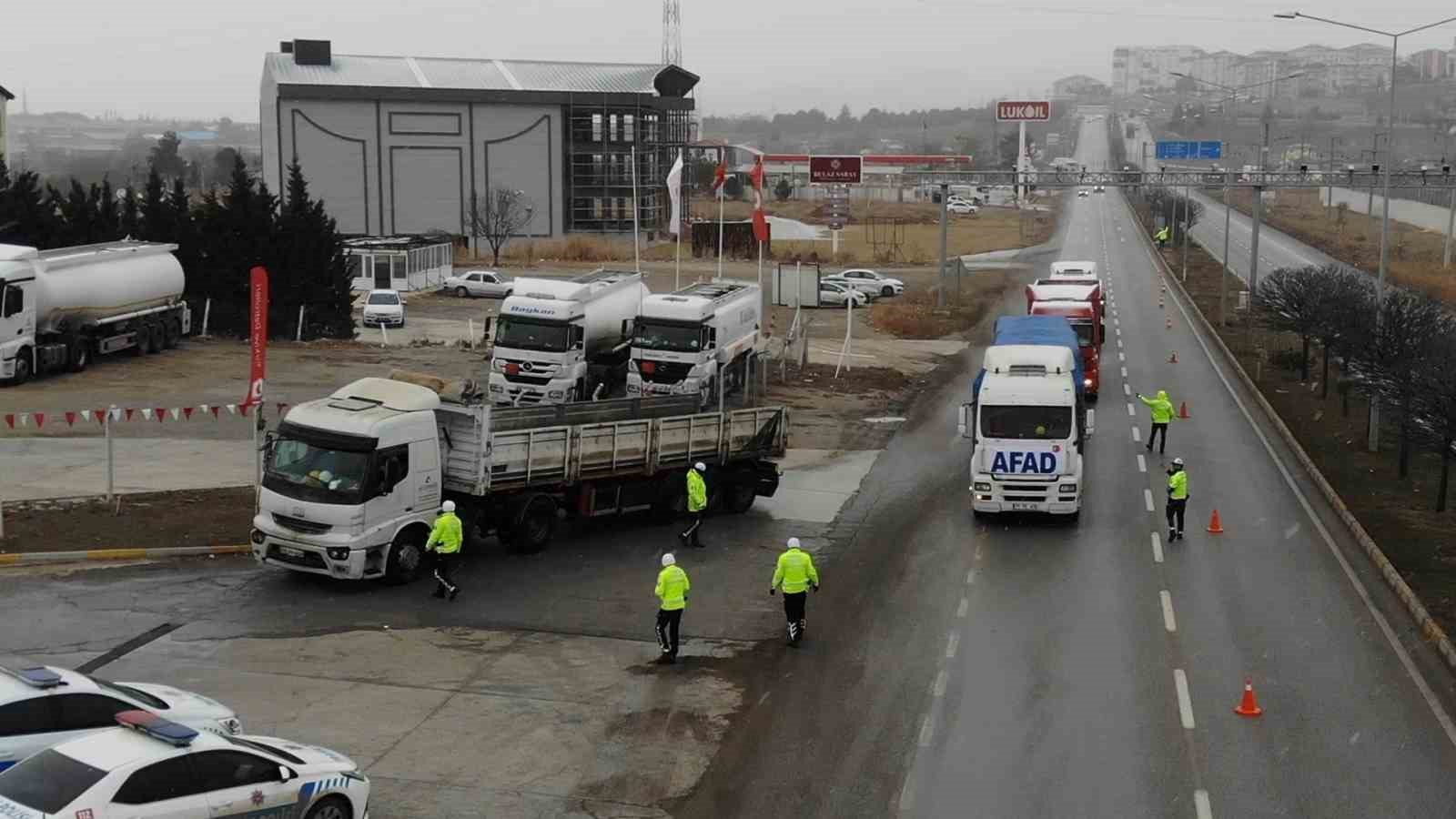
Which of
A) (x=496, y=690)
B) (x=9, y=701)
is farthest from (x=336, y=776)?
(x=496, y=690)

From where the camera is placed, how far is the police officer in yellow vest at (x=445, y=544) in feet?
72.4

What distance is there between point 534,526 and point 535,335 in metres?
12.3

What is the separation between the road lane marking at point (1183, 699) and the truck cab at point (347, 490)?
35.4ft

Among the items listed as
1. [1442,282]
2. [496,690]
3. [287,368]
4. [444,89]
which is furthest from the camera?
[444,89]

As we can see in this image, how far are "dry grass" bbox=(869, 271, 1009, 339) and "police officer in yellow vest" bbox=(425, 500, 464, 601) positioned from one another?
38590mm

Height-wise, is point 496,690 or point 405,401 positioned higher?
point 405,401

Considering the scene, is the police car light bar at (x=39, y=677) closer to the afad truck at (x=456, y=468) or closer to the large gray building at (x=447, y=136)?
the afad truck at (x=456, y=468)

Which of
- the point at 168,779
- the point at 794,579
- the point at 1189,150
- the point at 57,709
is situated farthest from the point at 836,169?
the point at 168,779

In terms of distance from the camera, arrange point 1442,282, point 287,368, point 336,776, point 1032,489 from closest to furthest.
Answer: point 336,776 < point 1032,489 < point 287,368 < point 1442,282

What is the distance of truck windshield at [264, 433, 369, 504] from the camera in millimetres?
22453

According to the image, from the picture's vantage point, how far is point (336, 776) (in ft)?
43.0

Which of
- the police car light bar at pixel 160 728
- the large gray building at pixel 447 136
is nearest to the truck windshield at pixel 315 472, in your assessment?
the police car light bar at pixel 160 728

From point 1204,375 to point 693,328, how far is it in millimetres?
20297

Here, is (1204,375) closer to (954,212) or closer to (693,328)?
(693,328)
